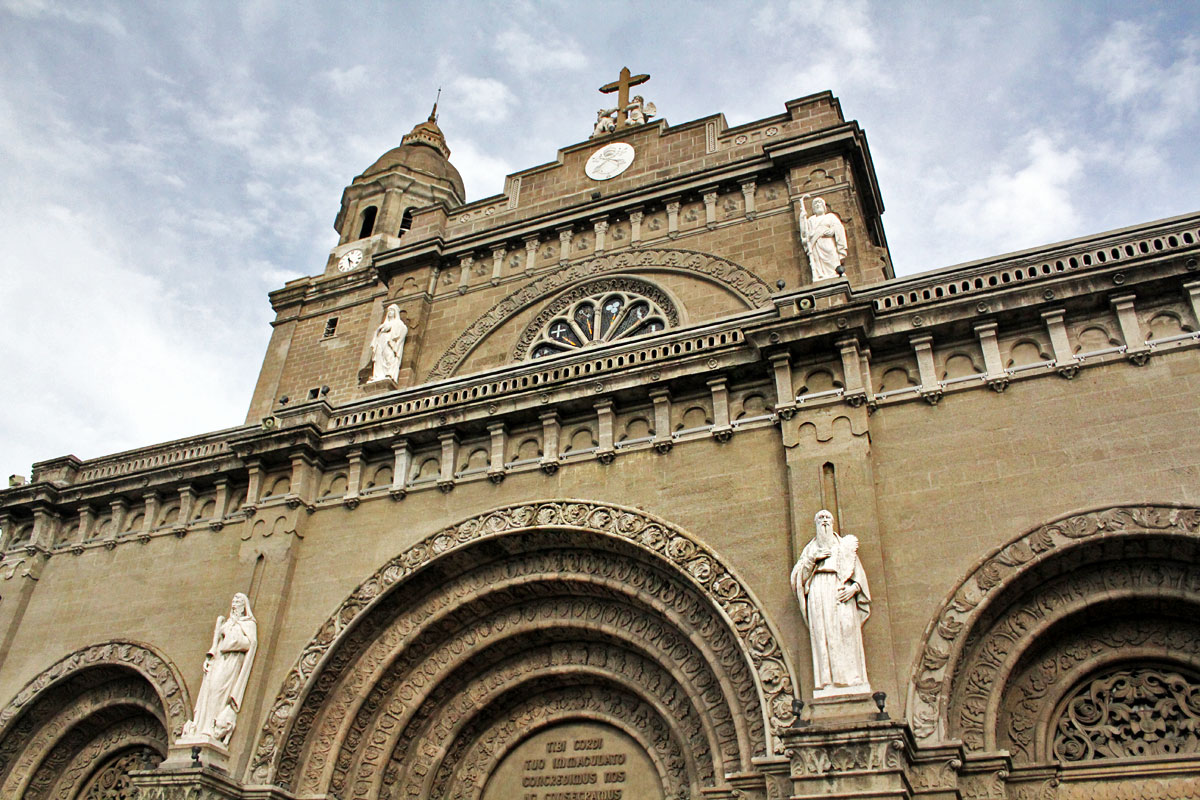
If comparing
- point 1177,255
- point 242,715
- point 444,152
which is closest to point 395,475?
point 242,715

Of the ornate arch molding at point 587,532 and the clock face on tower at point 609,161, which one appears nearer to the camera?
the ornate arch molding at point 587,532

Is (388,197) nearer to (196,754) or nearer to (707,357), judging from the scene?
(707,357)

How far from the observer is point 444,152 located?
38.8 meters

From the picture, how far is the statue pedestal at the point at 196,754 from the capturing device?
14.4 metres

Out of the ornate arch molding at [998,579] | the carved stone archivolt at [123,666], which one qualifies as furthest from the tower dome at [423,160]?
the ornate arch molding at [998,579]

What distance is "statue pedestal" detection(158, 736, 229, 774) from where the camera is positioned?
14383 millimetres

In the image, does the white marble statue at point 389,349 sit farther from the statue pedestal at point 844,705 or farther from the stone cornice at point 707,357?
the statue pedestal at point 844,705

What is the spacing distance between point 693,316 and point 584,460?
6.84 m

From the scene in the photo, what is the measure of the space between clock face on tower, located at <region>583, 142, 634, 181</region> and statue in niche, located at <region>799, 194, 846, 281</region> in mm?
8082

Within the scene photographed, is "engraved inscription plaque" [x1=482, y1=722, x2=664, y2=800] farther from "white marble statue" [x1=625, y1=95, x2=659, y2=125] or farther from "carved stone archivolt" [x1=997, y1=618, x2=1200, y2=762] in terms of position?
"white marble statue" [x1=625, y1=95, x2=659, y2=125]

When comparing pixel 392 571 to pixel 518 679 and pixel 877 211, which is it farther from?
pixel 877 211

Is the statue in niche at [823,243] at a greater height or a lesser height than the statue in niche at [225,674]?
greater

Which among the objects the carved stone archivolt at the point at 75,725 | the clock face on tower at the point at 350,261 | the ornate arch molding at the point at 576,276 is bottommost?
the carved stone archivolt at the point at 75,725

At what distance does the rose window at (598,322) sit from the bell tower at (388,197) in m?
10.4
